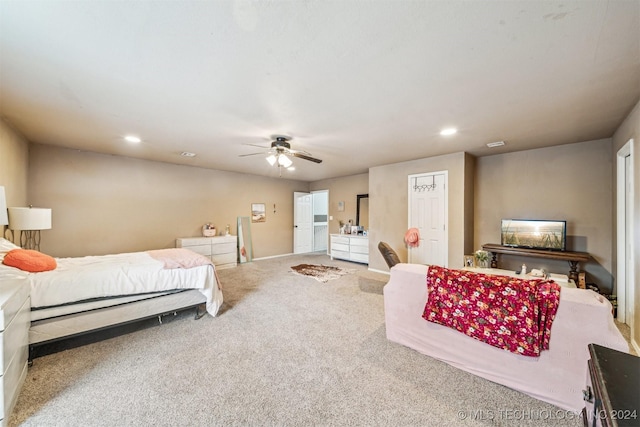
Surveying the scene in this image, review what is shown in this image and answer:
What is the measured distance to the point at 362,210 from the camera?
6.97m

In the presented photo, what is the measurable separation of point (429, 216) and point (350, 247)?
243 cm

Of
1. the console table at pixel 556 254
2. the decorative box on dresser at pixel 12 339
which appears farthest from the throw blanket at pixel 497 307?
the decorative box on dresser at pixel 12 339

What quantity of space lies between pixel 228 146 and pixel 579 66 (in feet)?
13.5

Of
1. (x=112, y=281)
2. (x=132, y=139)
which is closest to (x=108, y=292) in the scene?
(x=112, y=281)

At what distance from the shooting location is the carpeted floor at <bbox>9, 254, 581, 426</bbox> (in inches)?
64.5

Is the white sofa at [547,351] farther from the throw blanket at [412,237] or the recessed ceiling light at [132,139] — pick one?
the recessed ceiling light at [132,139]

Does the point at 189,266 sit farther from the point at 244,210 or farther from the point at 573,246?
the point at 573,246

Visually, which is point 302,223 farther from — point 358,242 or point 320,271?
point 320,271

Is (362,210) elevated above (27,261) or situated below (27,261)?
above

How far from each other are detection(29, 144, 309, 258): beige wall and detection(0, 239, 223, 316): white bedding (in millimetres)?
1802

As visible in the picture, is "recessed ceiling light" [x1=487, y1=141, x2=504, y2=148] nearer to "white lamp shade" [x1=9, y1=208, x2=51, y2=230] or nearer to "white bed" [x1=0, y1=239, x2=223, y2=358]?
"white bed" [x1=0, y1=239, x2=223, y2=358]

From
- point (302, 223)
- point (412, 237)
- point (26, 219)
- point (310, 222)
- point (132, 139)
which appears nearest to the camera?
point (26, 219)

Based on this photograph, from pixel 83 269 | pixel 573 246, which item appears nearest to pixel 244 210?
pixel 83 269

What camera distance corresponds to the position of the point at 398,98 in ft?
7.85
